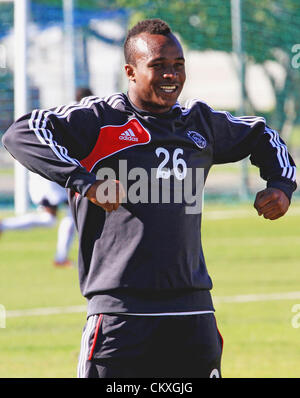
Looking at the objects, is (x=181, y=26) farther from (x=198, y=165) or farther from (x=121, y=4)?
(x=198, y=165)

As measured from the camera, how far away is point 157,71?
13.9 ft

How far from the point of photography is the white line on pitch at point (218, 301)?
32.4ft

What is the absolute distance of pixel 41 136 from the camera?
160 inches

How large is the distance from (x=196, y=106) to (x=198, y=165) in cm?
31

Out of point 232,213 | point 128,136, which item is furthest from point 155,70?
point 232,213

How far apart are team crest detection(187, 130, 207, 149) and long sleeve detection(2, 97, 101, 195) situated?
41 cm

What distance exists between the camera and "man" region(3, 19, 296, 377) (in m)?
4.10

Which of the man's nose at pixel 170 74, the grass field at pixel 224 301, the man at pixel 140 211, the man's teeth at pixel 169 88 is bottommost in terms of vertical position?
the grass field at pixel 224 301

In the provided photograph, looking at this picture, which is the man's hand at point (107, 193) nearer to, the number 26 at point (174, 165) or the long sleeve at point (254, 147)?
the number 26 at point (174, 165)

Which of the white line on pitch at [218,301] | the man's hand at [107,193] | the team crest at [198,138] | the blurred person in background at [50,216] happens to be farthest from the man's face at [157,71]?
the blurred person in background at [50,216]

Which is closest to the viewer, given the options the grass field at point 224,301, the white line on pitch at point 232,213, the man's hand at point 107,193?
the man's hand at point 107,193

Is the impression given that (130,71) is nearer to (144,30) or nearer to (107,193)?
(144,30)

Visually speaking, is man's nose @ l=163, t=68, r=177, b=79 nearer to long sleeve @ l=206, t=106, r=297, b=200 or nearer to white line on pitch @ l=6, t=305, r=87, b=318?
long sleeve @ l=206, t=106, r=297, b=200

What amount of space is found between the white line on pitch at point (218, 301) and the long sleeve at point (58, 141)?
18.8 feet
